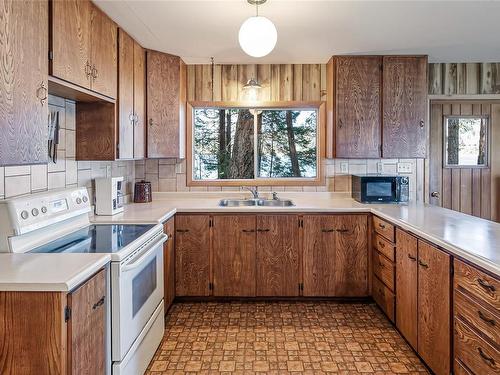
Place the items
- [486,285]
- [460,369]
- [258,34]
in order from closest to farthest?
1. [486,285]
2. [460,369]
3. [258,34]

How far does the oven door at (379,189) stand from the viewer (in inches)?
139

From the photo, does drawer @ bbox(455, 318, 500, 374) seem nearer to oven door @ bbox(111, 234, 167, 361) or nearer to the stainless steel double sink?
oven door @ bbox(111, 234, 167, 361)

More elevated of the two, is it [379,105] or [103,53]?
[103,53]

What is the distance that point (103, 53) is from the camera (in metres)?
2.53

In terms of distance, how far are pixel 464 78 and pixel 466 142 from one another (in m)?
0.65

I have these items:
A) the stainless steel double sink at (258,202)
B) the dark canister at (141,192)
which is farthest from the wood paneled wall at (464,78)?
the dark canister at (141,192)

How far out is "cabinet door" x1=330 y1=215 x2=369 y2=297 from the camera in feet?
10.9

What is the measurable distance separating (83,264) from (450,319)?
5.81 feet

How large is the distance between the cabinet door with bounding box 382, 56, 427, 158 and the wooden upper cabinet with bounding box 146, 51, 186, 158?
76.0 inches

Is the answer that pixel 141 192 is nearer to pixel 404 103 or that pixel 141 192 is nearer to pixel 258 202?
pixel 258 202

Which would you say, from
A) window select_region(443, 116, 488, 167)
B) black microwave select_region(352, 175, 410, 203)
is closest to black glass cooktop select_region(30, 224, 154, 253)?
black microwave select_region(352, 175, 410, 203)

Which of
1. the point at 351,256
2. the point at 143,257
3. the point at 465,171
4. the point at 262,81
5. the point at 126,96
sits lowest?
the point at 351,256

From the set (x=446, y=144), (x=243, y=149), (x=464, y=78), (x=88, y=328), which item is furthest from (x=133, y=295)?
(x=464, y=78)

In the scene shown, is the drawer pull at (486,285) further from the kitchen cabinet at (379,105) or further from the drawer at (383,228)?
the kitchen cabinet at (379,105)
